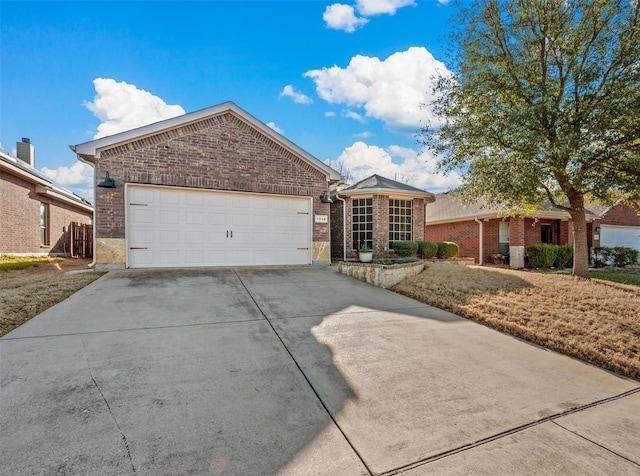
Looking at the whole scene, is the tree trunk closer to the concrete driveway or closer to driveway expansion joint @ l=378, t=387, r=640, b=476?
the concrete driveway

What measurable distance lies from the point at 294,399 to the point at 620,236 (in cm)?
2400

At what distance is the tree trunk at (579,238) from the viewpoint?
9117 mm

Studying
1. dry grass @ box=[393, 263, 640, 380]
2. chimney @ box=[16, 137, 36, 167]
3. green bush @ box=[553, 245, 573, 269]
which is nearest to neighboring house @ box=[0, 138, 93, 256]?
chimney @ box=[16, 137, 36, 167]

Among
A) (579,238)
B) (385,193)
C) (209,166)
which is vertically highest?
(209,166)

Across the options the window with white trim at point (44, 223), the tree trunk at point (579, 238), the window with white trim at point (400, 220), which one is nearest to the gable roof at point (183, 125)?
the window with white trim at point (400, 220)

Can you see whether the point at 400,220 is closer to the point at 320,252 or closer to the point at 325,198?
the point at 325,198

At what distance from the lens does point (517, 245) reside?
49.7 ft

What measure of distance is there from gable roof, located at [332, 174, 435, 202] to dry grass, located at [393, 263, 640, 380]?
5026 mm

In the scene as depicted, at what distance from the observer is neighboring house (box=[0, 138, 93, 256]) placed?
11.6 meters

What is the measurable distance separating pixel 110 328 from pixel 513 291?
7.32 meters

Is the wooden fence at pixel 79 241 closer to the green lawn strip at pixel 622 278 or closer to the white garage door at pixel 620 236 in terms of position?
the green lawn strip at pixel 622 278

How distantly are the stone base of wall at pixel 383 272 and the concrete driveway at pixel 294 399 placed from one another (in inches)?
107

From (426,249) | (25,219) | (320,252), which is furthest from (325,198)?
(25,219)

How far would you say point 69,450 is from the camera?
2.17 m
